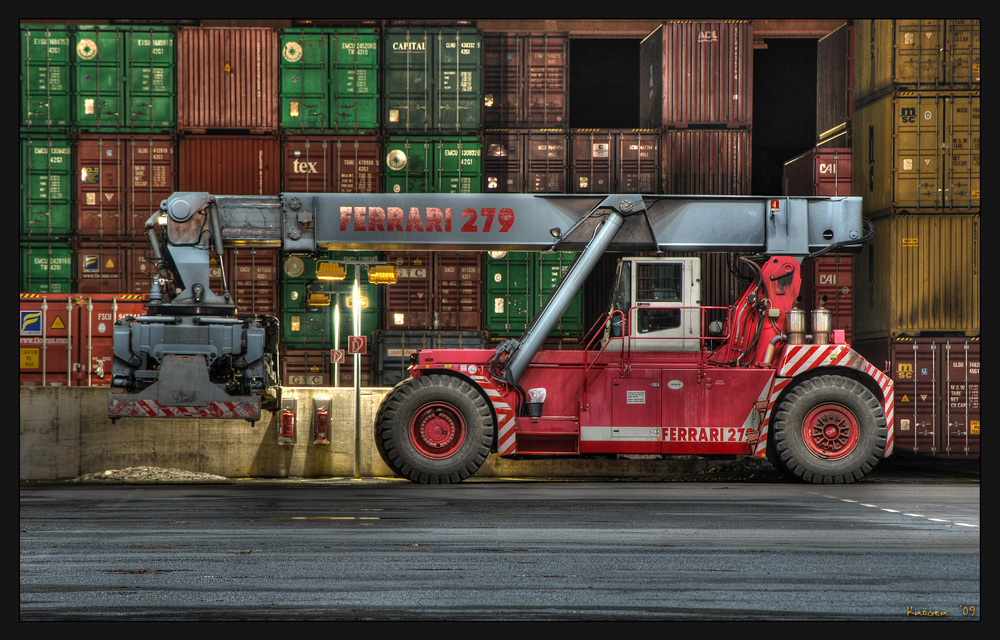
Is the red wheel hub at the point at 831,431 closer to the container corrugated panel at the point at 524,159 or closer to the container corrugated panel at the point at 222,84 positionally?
the container corrugated panel at the point at 524,159

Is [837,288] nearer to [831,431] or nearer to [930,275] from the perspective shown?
[930,275]

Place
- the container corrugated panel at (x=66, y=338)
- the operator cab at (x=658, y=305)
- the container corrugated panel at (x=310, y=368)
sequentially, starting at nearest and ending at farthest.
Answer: the operator cab at (x=658, y=305)
the container corrugated panel at (x=66, y=338)
the container corrugated panel at (x=310, y=368)

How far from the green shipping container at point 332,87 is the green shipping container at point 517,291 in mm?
4313

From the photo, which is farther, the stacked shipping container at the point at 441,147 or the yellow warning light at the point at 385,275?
the stacked shipping container at the point at 441,147

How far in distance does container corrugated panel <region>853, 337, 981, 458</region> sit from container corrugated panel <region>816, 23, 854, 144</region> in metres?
5.64

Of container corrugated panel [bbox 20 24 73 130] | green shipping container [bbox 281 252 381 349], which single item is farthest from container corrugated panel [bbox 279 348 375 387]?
container corrugated panel [bbox 20 24 73 130]

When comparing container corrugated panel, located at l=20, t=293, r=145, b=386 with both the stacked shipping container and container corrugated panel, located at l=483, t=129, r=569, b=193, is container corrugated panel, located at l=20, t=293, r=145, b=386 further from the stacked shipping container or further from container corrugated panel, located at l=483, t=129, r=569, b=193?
container corrugated panel, located at l=483, t=129, r=569, b=193

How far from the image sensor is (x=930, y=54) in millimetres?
18859

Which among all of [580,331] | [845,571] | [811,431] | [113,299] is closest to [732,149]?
[580,331]

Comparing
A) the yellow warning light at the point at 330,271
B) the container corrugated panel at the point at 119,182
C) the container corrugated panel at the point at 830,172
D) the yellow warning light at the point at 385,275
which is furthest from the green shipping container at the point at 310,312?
the container corrugated panel at the point at 830,172

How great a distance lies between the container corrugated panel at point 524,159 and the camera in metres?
20.5

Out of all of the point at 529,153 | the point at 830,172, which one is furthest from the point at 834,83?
the point at 529,153

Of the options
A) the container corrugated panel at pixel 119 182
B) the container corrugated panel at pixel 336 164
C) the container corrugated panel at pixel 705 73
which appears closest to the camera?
the container corrugated panel at pixel 119 182

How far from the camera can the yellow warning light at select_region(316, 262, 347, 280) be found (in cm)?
1487
